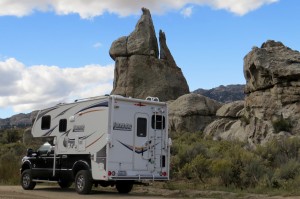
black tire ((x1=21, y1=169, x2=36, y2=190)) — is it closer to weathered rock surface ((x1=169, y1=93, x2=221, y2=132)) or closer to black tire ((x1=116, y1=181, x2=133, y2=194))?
black tire ((x1=116, y1=181, x2=133, y2=194))

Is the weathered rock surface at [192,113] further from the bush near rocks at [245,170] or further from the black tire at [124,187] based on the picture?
the black tire at [124,187]

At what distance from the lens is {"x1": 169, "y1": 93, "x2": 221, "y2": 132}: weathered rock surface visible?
5078cm

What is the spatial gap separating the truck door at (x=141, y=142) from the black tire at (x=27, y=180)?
5240 mm

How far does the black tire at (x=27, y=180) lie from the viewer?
19000mm

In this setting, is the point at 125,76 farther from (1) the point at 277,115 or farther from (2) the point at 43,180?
(2) the point at 43,180

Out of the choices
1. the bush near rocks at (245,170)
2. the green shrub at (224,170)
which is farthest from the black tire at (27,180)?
the green shrub at (224,170)

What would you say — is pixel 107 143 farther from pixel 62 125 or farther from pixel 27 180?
pixel 27 180

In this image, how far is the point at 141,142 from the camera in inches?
646

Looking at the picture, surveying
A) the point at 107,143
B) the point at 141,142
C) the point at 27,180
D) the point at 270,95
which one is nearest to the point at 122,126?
the point at 107,143

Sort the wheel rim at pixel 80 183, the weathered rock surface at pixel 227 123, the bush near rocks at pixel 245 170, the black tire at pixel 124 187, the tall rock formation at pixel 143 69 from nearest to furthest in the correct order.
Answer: the wheel rim at pixel 80 183, the bush near rocks at pixel 245 170, the black tire at pixel 124 187, the weathered rock surface at pixel 227 123, the tall rock formation at pixel 143 69

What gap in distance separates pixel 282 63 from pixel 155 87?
30.7 m

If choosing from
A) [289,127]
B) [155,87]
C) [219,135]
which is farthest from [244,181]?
[155,87]

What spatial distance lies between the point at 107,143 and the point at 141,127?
1.60 m

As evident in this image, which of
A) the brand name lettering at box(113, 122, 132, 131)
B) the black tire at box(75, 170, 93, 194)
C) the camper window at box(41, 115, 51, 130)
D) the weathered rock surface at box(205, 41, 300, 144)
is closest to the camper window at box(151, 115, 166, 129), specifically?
the brand name lettering at box(113, 122, 132, 131)
